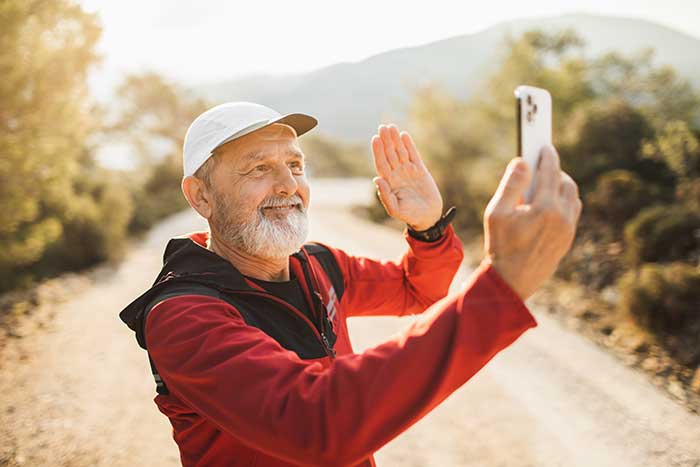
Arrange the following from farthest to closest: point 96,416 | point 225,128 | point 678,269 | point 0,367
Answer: point 678,269, point 0,367, point 96,416, point 225,128

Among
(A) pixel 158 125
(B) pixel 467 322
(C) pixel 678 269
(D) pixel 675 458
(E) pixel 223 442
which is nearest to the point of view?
(B) pixel 467 322

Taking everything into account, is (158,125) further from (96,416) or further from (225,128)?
(225,128)

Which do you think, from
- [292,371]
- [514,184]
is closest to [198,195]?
[292,371]

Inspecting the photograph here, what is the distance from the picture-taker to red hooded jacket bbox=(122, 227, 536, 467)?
40.8 inches

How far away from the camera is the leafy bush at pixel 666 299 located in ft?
19.0

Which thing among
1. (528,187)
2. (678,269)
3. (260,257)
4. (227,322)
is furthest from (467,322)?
(678,269)

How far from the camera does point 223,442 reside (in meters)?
1.52

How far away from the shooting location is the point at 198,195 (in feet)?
6.75

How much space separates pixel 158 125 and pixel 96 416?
21833 mm

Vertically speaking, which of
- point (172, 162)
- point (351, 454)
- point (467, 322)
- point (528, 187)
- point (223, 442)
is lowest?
point (172, 162)

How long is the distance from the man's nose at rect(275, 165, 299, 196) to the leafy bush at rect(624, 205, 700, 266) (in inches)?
269

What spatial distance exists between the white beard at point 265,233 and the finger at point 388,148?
0.44 metres

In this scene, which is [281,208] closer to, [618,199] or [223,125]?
[223,125]

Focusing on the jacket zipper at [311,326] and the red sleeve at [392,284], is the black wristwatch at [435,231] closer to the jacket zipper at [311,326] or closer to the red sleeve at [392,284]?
the red sleeve at [392,284]
